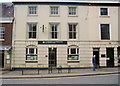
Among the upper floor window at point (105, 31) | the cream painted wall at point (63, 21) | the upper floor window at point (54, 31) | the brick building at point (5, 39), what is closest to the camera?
the brick building at point (5, 39)

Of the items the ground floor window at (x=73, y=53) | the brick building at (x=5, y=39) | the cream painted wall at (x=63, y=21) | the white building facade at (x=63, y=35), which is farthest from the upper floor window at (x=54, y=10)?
the brick building at (x=5, y=39)

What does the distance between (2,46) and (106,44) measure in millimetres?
13933

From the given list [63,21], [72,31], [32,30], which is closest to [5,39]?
[32,30]

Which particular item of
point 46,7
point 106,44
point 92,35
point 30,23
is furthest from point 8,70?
point 106,44

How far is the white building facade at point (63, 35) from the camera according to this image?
19297 mm

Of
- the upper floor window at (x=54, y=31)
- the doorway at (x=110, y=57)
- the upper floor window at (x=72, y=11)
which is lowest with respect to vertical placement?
the doorway at (x=110, y=57)

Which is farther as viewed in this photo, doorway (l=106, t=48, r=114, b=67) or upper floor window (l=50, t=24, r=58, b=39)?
doorway (l=106, t=48, r=114, b=67)

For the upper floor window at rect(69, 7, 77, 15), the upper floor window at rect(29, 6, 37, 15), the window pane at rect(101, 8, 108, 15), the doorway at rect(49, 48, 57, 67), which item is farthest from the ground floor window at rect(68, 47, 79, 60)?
the upper floor window at rect(29, 6, 37, 15)

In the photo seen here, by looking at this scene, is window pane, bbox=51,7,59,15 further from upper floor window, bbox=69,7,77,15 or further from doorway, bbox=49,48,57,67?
doorway, bbox=49,48,57,67

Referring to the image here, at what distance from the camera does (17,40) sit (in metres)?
19.3

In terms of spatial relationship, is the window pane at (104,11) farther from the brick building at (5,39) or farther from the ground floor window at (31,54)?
the brick building at (5,39)

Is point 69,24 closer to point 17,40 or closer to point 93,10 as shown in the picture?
point 93,10

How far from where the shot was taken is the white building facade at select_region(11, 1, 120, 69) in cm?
1930

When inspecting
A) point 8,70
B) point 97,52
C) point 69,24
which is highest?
point 69,24
